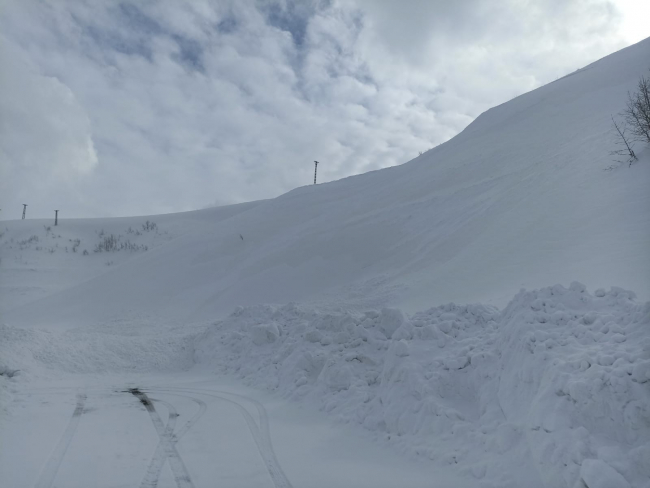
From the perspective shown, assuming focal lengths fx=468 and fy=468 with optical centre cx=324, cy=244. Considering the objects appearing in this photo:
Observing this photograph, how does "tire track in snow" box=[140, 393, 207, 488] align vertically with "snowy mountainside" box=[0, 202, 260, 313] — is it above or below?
below

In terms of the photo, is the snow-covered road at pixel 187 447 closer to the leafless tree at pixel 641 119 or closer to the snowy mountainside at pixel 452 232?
the snowy mountainside at pixel 452 232

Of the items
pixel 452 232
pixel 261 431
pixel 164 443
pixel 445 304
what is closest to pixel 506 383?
pixel 445 304

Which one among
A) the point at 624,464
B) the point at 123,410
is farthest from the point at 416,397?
the point at 123,410

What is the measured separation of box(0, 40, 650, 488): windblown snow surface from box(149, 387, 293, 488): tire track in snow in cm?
85

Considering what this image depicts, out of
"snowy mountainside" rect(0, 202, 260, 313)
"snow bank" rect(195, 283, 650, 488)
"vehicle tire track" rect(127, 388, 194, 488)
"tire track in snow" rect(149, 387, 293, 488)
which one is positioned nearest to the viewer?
"snow bank" rect(195, 283, 650, 488)

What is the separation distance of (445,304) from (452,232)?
9.20 meters

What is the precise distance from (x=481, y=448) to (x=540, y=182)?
1442 centimetres

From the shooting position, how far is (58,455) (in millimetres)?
5934

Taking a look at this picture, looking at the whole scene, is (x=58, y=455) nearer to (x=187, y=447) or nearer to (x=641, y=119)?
(x=187, y=447)

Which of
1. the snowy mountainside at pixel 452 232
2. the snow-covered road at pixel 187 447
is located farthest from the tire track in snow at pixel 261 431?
the snowy mountainside at pixel 452 232

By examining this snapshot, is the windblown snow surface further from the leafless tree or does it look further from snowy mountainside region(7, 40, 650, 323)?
the leafless tree

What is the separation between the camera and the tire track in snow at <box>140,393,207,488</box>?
5.13 metres

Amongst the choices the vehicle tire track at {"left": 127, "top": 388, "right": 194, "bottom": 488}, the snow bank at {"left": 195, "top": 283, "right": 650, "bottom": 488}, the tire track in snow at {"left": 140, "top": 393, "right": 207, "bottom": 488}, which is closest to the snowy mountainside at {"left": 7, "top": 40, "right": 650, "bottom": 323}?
the snow bank at {"left": 195, "top": 283, "right": 650, "bottom": 488}

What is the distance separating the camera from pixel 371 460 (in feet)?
19.7
